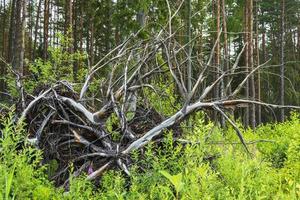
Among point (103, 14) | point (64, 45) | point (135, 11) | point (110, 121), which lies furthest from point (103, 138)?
point (103, 14)

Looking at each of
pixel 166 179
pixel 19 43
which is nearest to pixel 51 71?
pixel 19 43

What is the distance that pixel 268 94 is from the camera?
36875 millimetres

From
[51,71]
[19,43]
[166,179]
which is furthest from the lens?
[19,43]

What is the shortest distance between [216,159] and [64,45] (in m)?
6.36

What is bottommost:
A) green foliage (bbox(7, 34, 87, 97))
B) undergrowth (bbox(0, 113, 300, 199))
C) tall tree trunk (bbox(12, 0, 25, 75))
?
undergrowth (bbox(0, 113, 300, 199))

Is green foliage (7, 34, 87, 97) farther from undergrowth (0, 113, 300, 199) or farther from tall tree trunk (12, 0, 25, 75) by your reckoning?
undergrowth (0, 113, 300, 199)

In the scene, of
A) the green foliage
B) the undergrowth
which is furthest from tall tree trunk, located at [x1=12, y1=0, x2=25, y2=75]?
the undergrowth

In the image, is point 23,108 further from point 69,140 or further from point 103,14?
point 103,14

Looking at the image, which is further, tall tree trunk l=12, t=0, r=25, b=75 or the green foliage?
tall tree trunk l=12, t=0, r=25, b=75

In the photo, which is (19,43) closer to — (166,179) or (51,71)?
(51,71)

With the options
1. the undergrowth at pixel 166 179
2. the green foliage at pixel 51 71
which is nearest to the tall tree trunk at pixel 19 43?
the green foliage at pixel 51 71

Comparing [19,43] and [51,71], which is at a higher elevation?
[19,43]

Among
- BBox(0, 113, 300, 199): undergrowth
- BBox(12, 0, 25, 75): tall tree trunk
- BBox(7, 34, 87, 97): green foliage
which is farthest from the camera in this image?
BBox(12, 0, 25, 75): tall tree trunk

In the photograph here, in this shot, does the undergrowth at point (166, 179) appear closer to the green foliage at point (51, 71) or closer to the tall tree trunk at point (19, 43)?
the green foliage at point (51, 71)
